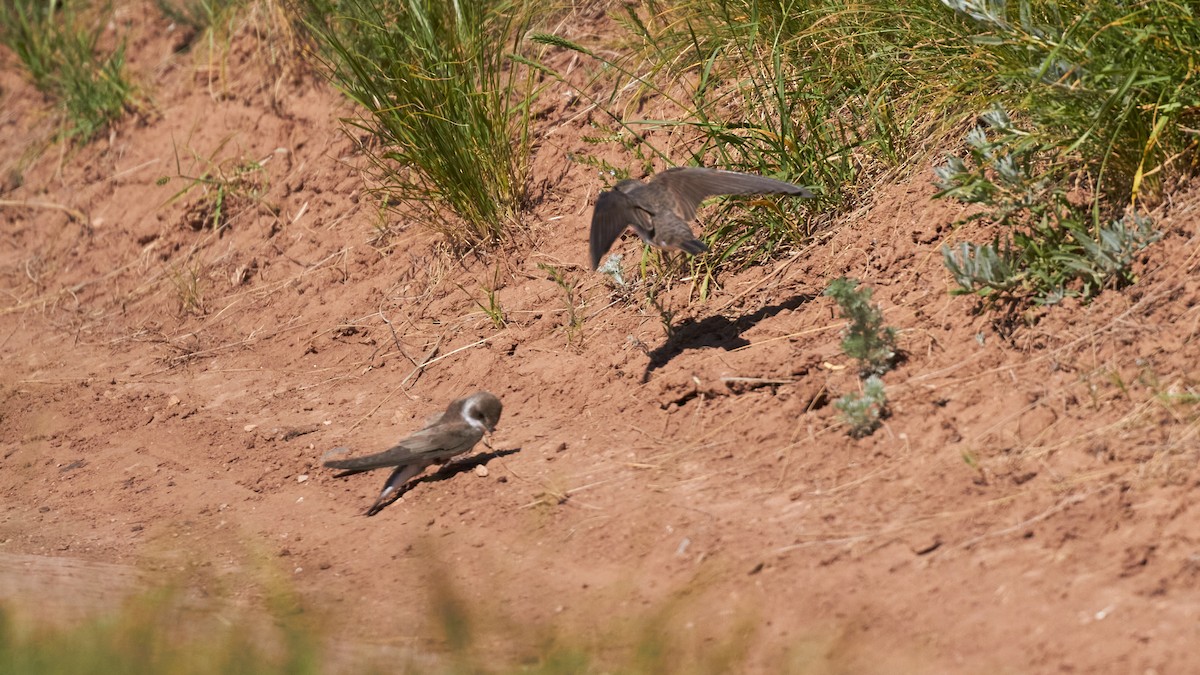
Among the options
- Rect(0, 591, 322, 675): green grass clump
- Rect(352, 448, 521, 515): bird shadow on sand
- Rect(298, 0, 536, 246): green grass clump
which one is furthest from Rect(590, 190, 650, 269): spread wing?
Rect(0, 591, 322, 675): green grass clump

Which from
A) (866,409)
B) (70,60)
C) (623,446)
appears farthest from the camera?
(70,60)

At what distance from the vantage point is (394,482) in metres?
4.67

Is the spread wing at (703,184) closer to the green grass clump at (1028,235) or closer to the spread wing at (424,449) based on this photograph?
the green grass clump at (1028,235)

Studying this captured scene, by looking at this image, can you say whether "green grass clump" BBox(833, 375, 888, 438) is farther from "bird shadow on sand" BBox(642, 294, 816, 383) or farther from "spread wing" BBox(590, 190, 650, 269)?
"spread wing" BBox(590, 190, 650, 269)

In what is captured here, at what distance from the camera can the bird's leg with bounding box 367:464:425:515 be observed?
466 centimetres

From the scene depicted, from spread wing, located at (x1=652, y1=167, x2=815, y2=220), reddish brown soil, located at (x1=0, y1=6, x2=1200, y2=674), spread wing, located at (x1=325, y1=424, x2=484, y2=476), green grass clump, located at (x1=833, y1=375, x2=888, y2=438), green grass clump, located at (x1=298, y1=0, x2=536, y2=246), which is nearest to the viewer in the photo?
reddish brown soil, located at (x1=0, y1=6, x2=1200, y2=674)

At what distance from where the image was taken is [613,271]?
18.2ft

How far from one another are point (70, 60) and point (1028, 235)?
769 centimetres

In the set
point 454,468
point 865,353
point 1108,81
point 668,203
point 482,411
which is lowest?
point 454,468

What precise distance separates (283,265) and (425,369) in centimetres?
196

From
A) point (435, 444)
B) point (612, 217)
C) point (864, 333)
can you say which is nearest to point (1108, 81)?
point (864, 333)

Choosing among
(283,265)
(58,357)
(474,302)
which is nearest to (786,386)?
(474,302)

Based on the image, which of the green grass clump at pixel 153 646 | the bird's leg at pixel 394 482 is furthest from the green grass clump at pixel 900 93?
the green grass clump at pixel 153 646

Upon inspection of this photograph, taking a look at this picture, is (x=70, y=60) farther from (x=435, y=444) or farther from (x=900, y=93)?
(x=900, y=93)
